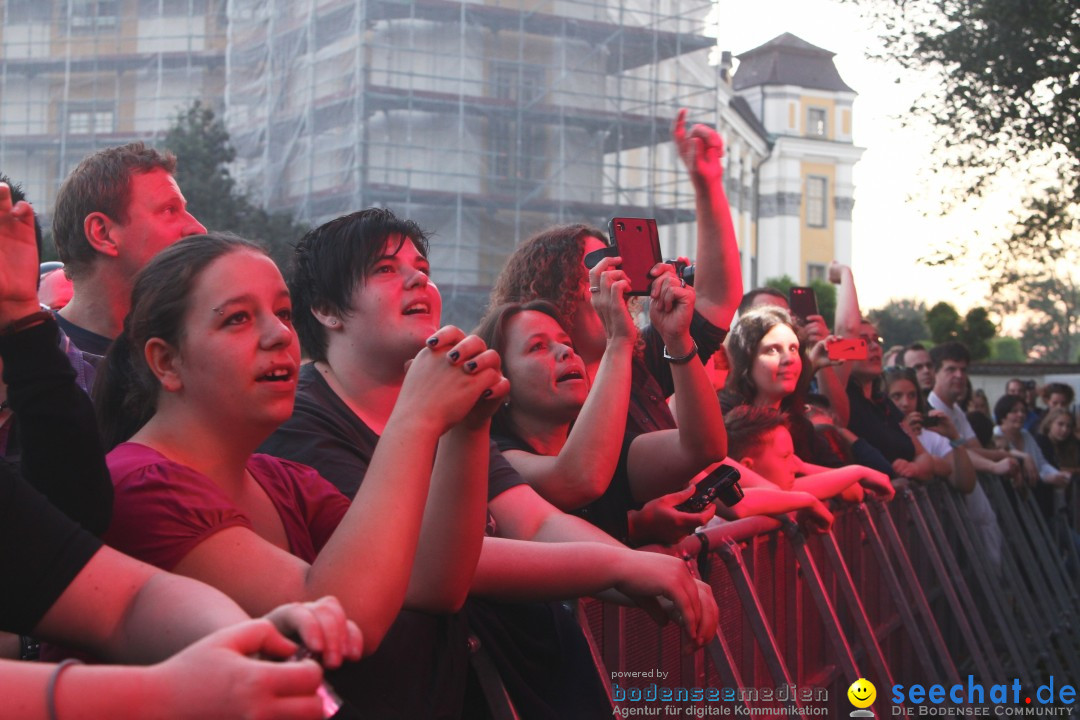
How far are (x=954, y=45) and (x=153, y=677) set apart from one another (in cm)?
1484

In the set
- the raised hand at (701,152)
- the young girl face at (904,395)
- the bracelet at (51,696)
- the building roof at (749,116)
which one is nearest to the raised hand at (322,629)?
the bracelet at (51,696)

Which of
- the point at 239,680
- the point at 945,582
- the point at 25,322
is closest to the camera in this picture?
the point at 239,680

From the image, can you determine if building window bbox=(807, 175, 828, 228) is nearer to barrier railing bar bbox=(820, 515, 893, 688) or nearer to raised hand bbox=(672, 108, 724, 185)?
barrier railing bar bbox=(820, 515, 893, 688)

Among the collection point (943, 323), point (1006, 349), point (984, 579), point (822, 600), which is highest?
point (943, 323)

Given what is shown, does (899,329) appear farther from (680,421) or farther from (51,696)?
(51,696)

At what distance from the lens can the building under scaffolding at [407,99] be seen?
2823 centimetres

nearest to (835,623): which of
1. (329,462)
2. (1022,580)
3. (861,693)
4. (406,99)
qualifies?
(861,693)

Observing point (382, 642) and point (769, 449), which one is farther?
point (769, 449)

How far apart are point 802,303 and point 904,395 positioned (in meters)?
1.79

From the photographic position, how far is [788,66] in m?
64.8

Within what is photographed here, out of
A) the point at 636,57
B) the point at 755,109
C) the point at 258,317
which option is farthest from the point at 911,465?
the point at 755,109

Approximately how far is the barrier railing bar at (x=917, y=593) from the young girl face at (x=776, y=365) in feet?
3.12

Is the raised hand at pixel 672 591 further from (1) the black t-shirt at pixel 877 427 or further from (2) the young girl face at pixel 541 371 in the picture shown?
(1) the black t-shirt at pixel 877 427

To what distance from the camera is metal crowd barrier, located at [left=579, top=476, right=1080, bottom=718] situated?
3.27m
